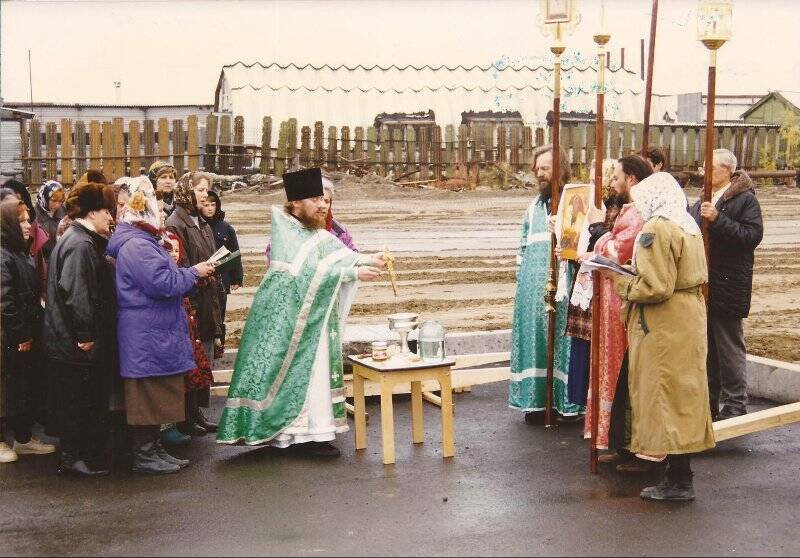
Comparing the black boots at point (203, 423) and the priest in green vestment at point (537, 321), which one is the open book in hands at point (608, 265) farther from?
the black boots at point (203, 423)

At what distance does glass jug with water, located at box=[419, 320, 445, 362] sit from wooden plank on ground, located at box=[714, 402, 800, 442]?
182 centimetres

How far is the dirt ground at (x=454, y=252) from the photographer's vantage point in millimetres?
12633

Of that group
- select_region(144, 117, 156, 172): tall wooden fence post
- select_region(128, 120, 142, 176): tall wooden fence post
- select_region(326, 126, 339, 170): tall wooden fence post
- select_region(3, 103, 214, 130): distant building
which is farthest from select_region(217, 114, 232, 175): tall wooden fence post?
select_region(326, 126, 339, 170): tall wooden fence post

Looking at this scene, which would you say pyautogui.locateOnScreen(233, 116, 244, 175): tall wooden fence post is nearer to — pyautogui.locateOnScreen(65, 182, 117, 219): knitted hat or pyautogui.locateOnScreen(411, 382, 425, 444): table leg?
pyautogui.locateOnScreen(411, 382, 425, 444): table leg

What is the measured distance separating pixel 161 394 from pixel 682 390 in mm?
3110

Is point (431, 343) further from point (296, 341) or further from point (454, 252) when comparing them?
point (454, 252)

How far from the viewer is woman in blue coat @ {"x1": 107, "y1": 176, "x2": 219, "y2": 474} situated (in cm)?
643

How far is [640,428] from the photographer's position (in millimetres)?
5914

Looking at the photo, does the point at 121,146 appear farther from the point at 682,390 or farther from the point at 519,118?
the point at 682,390

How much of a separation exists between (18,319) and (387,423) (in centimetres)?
244

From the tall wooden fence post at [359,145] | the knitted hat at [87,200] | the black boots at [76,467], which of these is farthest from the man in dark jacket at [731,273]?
the tall wooden fence post at [359,145]

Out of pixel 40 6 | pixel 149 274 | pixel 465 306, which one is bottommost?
pixel 465 306

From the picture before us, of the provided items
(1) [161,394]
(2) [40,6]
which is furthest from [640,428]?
(2) [40,6]

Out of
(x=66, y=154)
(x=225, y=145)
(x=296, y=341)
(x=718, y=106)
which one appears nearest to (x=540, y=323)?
(x=296, y=341)
